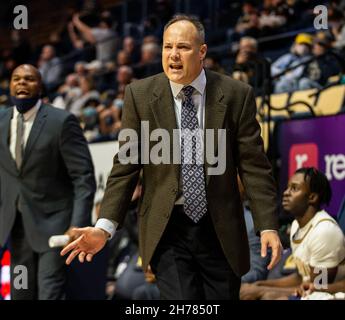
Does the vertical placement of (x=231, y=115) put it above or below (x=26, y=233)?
above

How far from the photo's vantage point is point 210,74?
4375mm

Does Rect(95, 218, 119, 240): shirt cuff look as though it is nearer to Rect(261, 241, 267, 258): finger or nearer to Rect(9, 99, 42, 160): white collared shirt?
Rect(261, 241, 267, 258): finger

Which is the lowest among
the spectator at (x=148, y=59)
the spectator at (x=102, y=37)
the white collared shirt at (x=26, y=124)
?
the white collared shirt at (x=26, y=124)

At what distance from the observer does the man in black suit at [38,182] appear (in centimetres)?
599

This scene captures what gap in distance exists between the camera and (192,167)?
4.18 m

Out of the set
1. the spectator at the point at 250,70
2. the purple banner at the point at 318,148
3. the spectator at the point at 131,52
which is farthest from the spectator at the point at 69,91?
the purple banner at the point at 318,148

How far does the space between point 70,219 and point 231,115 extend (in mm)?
2200

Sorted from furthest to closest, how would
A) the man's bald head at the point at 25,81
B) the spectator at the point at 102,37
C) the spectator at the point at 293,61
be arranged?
the spectator at the point at 102,37 → the spectator at the point at 293,61 → the man's bald head at the point at 25,81

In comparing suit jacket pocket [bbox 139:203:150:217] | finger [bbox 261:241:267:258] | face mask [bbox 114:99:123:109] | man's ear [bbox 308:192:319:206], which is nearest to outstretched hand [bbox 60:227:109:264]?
suit jacket pocket [bbox 139:203:150:217]

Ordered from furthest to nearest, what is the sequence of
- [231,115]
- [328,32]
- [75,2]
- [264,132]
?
[75,2]
[328,32]
[264,132]
[231,115]

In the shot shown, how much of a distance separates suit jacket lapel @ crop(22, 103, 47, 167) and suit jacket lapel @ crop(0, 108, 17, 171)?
108mm

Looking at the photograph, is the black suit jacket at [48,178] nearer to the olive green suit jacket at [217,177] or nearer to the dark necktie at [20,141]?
the dark necktie at [20,141]

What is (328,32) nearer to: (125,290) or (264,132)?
(264,132)
